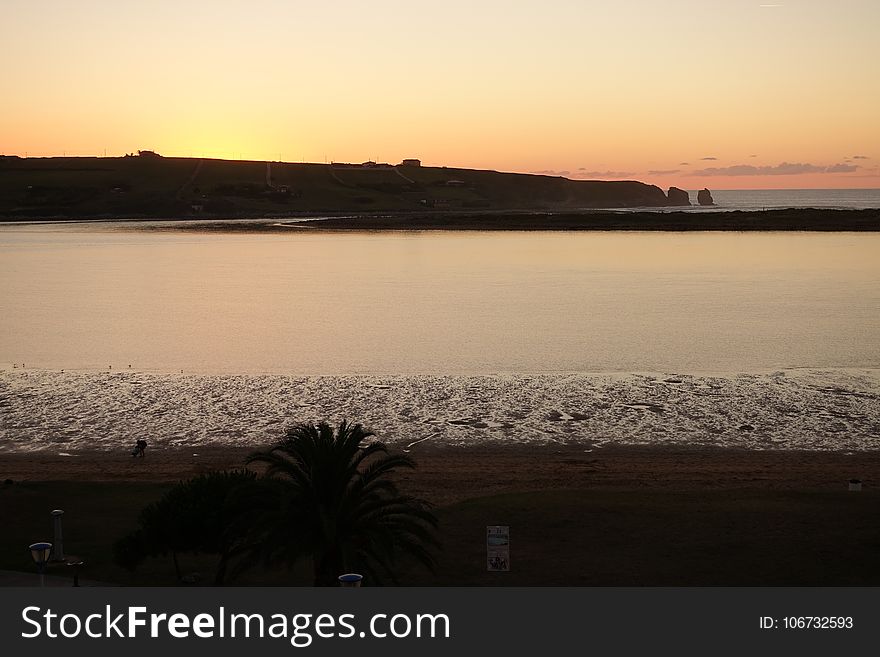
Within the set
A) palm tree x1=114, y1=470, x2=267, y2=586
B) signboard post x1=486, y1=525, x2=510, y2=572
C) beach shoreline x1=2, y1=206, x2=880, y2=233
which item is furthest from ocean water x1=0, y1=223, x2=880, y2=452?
beach shoreline x1=2, y1=206, x2=880, y2=233

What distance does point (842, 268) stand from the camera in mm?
98000

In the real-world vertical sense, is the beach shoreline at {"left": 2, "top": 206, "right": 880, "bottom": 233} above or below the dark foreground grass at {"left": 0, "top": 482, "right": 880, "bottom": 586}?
above

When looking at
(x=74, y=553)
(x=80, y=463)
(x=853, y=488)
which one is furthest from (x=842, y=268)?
(x=74, y=553)

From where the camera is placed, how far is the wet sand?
2841 cm

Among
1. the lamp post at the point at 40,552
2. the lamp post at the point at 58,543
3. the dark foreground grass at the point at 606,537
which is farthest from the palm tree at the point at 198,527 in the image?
the lamp post at the point at 40,552

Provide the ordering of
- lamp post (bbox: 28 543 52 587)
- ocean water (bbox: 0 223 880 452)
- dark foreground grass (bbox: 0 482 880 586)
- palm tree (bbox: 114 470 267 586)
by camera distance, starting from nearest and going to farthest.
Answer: lamp post (bbox: 28 543 52 587), palm tree (bbox: 114 470 267 586), dark foreground grass (bbox: 0 482 880 586), ocean water (bbox: 0 223 880 452)

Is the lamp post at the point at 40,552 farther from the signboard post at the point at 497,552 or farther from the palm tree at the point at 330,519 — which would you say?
the signboard post at the point at 497,552

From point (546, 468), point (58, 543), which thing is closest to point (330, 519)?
point (58, 543)

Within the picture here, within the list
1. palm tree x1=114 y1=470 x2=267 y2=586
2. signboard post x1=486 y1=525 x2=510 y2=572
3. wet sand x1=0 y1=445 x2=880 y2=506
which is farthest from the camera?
wet sand x1=0 y1=445 x2=880 y2=506

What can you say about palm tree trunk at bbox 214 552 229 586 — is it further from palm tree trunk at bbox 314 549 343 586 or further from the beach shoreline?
the beach shoreline

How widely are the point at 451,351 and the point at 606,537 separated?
102ft

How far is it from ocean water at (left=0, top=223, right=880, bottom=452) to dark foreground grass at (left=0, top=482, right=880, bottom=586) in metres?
8.82

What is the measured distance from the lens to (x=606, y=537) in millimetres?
22453

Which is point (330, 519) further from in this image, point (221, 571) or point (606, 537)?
point (606, 537)
